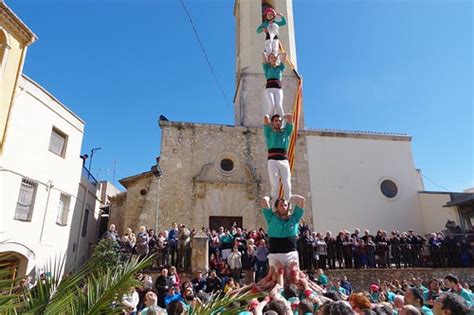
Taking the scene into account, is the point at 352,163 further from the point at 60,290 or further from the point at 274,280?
the point at 60,290

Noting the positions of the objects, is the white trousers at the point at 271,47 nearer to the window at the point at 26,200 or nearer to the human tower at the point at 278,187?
the human tower at the point at 278,187

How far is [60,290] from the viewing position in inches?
86.7

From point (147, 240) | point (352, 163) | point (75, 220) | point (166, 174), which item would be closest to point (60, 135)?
point (75, 220)

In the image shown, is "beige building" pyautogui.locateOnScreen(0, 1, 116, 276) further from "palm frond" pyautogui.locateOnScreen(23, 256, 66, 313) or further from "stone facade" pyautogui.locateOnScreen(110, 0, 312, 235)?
"palm frond" pyautogui.locateOnScreen(23, 256, 66, 313)

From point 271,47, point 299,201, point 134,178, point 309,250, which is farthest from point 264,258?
point 134,178

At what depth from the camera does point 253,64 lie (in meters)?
17.6

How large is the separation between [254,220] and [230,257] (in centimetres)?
585

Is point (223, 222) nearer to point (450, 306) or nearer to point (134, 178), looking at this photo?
point (134, 178)

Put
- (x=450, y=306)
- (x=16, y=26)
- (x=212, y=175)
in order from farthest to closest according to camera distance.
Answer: (x=212, y=175)
(x=16, y=26)
(x=450, y=306)

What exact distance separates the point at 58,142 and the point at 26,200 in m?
2.79

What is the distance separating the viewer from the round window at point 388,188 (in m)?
16.4

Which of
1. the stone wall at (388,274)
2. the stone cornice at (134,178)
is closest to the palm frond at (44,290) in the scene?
the stone wall at (388,274)

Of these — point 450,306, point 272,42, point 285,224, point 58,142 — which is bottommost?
point 450,306

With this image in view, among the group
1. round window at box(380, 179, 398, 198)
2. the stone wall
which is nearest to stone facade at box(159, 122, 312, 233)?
round window at box(380, 179, 398, 198)
